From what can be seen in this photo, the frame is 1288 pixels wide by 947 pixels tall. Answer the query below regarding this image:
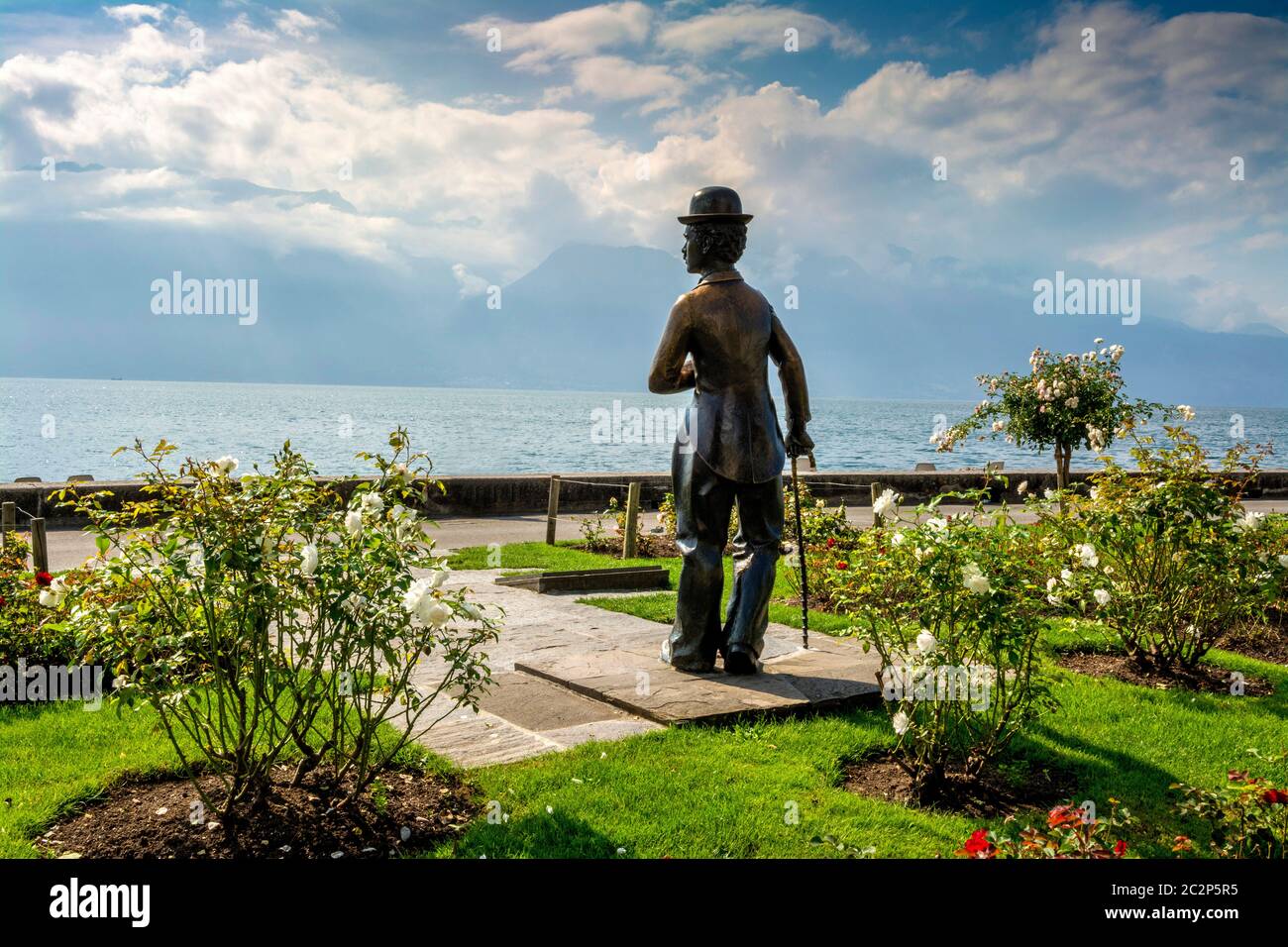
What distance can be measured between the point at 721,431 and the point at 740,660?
4.60 ft

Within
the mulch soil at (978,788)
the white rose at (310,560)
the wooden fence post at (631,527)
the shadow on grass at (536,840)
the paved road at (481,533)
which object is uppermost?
the white rose at (310,560)

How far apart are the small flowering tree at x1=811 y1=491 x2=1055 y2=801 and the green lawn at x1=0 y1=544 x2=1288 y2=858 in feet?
1.17

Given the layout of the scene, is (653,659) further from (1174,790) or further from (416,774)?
(1174,790)

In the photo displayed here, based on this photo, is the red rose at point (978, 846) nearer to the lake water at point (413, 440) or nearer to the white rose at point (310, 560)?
the white rose at point (310, 560)

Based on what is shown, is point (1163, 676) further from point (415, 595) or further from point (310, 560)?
point (310, 560)

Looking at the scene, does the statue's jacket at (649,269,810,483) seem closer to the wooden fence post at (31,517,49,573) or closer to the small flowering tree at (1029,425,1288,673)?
the small flowering tree at (1029,425,1288,673)

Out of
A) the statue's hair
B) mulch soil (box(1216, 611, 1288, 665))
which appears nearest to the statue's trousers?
the statue's hair

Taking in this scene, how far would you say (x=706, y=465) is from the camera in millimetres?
6102

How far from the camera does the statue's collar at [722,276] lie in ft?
20.1

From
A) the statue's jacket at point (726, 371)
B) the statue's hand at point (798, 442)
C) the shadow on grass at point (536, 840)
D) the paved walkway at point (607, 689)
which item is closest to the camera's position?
the shadow on grass at point (536, 840)

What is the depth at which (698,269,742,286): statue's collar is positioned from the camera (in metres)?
6.13

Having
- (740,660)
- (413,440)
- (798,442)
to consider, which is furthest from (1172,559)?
(413,440)

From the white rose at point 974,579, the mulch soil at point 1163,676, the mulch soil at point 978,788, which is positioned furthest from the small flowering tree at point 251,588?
the mulch soil at point 1163,676
